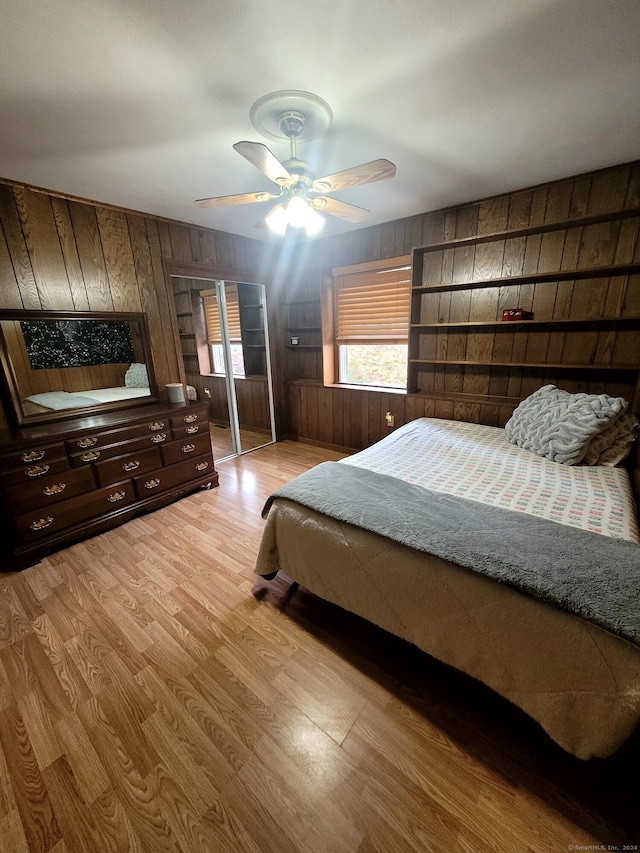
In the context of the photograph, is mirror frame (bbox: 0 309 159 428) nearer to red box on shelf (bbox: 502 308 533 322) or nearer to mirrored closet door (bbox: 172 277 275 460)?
mirrored closet door (bbox: 172 277 275 460)

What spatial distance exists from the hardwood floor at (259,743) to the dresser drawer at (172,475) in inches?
36.7

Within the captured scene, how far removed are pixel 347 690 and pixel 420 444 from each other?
154 cm

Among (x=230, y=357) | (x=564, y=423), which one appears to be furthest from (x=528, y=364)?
(x=230, y=357)

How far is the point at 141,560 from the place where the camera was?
84.0 inches

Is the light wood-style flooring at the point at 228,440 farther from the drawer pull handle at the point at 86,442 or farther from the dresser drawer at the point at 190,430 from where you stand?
the drawer pull handle at the point at 86,442

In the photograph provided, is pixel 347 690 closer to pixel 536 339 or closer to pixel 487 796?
pixel 487 796

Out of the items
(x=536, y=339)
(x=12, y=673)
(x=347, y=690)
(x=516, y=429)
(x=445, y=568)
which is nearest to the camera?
(x=445, y=568)

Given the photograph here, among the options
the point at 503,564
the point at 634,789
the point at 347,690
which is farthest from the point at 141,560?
the point at 634,789

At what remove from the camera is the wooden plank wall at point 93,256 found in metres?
2.17

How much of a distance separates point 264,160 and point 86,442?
2.10m

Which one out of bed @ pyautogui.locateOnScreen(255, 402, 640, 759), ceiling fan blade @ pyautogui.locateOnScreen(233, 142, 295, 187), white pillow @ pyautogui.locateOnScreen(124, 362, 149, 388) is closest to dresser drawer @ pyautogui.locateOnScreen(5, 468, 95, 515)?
white pillow @ pyautogui.locateOnScreen(124, 362, 149, 388)

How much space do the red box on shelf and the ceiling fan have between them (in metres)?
1.63

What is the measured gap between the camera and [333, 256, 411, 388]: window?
3.34 meters

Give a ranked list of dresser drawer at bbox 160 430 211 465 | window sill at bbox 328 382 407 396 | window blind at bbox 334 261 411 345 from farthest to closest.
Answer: window sill at bbox 328 382 407 396 → window blind at bbox 334 261 411 345 → dresser drawer at bbox 160 430 211 465
